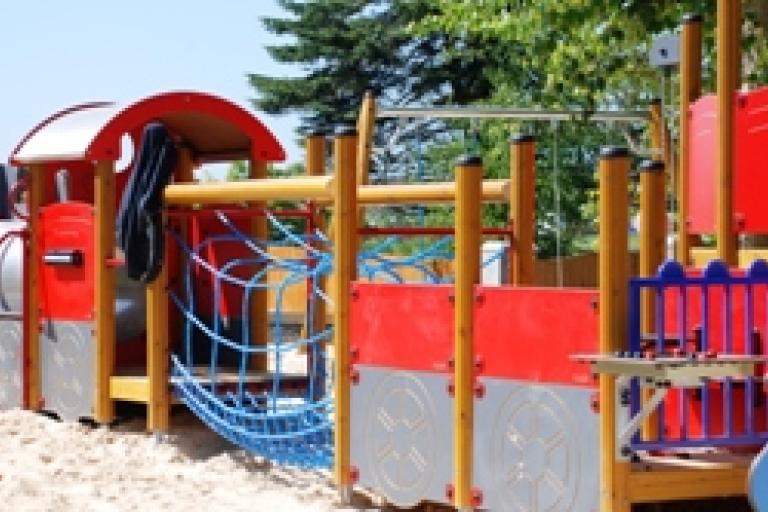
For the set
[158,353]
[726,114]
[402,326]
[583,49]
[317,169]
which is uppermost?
[583,49]

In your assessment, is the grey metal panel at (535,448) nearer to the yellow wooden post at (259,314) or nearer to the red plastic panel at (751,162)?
the red plastic panel at (751,162)

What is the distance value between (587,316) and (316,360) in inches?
142

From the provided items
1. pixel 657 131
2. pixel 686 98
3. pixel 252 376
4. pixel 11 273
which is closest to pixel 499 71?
pixel 657 131

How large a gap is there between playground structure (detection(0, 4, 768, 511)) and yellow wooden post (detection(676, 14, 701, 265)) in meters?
0.02

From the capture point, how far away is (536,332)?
6477mm

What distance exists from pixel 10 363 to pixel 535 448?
5.86m

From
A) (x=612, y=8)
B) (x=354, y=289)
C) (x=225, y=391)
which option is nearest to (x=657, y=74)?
(x=612, y=8)

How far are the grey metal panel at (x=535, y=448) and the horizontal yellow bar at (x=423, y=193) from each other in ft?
4.91

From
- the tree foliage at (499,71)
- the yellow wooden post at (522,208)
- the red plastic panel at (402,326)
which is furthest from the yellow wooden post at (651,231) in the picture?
the tree foliage at (499,71)

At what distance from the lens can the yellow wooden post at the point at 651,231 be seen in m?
6.13

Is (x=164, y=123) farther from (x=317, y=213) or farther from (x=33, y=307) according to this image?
(x=33, y=307)

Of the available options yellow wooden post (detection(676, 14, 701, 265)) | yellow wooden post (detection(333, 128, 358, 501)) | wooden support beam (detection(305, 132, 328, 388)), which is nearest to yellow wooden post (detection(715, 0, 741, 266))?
yellow wooden post (detection(676, 14, 701, 265))

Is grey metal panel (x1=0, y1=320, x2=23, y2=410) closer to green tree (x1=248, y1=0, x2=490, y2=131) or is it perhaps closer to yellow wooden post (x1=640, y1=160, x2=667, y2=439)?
yellow wooden post (x1=640, y1=160, x2=667, y2=439)

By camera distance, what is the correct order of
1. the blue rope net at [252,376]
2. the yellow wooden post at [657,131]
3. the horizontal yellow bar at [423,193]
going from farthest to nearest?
the yellow wooden post at [657,131] < the blue rope net at [252,376] < the horizontal yellow bar at [423,193]
